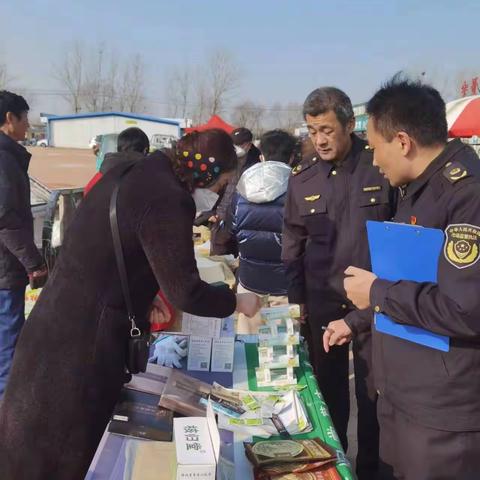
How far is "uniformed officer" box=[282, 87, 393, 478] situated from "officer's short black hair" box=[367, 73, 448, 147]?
2.39 feet

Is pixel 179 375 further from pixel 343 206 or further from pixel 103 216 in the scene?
pixel 343 206

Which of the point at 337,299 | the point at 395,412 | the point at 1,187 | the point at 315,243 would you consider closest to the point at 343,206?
the point at 315,243

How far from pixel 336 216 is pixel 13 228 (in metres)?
1.95

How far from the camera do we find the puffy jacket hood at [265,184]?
274cm

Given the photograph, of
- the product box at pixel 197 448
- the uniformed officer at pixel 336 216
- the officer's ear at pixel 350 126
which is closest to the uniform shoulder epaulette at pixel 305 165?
the uniformed officer at pixel 336 216

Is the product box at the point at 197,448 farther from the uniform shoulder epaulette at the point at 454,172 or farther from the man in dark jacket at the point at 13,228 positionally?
the man in dark jacket at the point at 13,228

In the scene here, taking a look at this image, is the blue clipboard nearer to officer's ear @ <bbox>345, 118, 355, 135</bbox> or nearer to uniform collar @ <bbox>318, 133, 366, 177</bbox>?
uniform collar @ <bbox>318, 133, 366, 177</bbox>

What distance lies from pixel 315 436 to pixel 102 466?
25.0 inches

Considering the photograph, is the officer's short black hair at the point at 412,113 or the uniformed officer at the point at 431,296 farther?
the officer's short black hair at the point at 412,113

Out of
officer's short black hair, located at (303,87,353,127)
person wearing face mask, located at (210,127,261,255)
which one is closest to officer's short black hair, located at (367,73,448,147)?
Result: officer's short black hair, located at (303,87,353,127)

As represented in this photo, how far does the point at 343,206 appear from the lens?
7.04ft

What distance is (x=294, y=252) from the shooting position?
7.87 feet

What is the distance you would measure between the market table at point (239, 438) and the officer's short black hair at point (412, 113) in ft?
3.01

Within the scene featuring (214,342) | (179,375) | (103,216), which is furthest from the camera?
(214,342)
